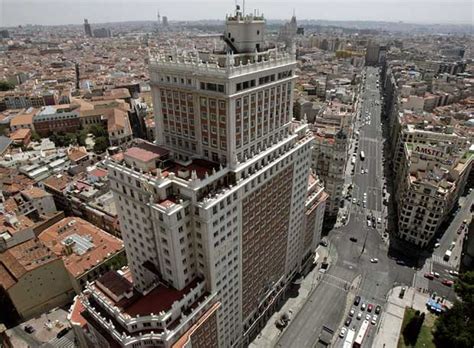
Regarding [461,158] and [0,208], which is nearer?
[0,208]

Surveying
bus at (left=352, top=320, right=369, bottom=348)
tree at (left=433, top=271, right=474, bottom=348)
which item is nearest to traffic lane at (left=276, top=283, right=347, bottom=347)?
bus at (left=352, top=320, right=369, bottom=348)

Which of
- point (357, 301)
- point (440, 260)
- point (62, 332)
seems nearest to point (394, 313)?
point (357, 301)

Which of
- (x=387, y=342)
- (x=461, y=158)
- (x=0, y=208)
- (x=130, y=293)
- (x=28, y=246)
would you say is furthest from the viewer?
(x=461, y=158)

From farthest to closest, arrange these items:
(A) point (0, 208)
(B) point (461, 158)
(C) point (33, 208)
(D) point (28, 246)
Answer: (B) point (461, 158)
(C) point (33, 208)
(A) point (0, 208)
(D) point (28, 246)

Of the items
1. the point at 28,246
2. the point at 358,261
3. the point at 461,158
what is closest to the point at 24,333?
the point at 28,246

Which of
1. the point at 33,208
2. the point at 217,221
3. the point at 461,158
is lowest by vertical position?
the point at 33,208

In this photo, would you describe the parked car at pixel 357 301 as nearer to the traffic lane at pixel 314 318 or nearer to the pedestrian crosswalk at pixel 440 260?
the traffic lane at pixel 314 318

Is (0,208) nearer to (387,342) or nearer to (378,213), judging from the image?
(387,342)

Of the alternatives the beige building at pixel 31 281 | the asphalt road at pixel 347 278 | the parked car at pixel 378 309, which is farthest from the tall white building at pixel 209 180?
the parked car at pixel 378 309
